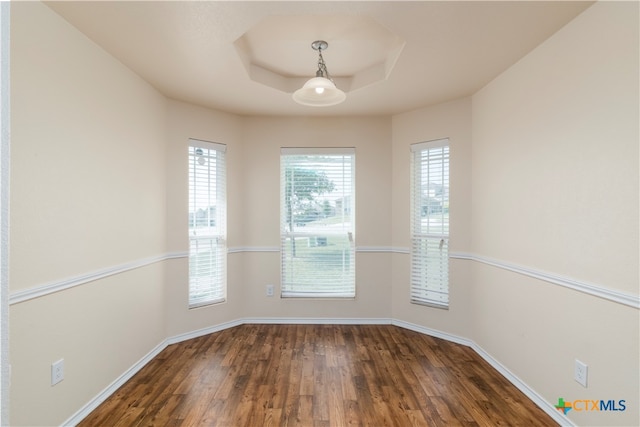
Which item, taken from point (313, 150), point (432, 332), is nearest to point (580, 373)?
point (432, 332)

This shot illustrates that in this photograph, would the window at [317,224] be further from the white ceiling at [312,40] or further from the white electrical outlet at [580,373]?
the white electrical outlet at [580,373]

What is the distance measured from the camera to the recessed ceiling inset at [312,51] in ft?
7.00

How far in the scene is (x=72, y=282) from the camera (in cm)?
191

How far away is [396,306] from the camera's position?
3637 millimetres

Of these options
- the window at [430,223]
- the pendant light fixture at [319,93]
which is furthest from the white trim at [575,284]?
the pendant light fixture at [319,93]

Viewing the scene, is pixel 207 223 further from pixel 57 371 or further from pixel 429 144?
pixel 429 144

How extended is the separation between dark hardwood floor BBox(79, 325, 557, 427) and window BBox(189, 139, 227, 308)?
55 centimetres

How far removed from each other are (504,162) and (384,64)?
51.5 inches

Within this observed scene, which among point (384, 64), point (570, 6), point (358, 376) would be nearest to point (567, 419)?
point (358, 376)

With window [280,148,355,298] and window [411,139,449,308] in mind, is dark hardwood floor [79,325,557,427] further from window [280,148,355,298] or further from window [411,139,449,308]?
window [280,148,355,298]

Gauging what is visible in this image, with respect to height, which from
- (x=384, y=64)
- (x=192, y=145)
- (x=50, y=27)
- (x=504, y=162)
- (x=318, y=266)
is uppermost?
(x=384, y=64)

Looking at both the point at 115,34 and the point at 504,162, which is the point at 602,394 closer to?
the point at 504,162

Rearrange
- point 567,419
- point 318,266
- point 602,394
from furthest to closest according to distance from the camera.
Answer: point 318,266
point 567,419
point 602,394

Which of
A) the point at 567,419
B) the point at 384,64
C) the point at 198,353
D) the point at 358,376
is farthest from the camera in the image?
the point at 198,353
